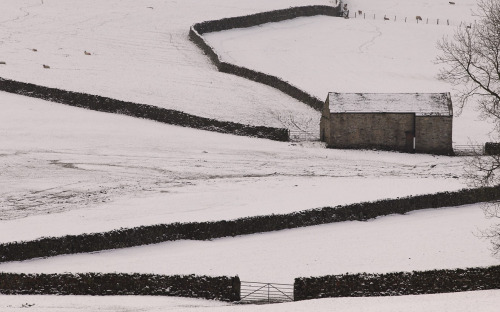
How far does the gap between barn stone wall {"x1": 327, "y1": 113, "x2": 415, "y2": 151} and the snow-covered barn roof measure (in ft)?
1.27

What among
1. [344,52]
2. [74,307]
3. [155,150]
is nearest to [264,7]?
[344,52]

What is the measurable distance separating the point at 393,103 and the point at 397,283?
26451 mm

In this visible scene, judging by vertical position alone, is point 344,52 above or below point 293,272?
above

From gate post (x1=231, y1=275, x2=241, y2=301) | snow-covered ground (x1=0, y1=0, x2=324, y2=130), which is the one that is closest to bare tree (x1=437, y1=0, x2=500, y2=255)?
gate post (x1=231, y1=275, x2=241, y2=301)

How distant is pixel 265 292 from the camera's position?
119ft

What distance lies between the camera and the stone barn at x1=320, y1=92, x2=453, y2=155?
58750 millimetres

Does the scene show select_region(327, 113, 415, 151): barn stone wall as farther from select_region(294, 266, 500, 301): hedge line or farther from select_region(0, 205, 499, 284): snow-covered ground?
select_region(294, 266, 500, 301): hedge line

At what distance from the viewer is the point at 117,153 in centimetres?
5700

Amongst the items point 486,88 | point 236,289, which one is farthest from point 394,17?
point 236,289

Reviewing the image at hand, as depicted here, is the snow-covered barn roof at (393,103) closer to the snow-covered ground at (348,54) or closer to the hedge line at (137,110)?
the snow-covered ground at (348,54)

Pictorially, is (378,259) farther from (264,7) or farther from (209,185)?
(264,7)

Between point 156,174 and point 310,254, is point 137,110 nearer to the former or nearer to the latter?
point 156,174

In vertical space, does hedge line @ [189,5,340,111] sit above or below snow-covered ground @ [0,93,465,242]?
above

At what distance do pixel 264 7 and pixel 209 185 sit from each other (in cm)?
5304
